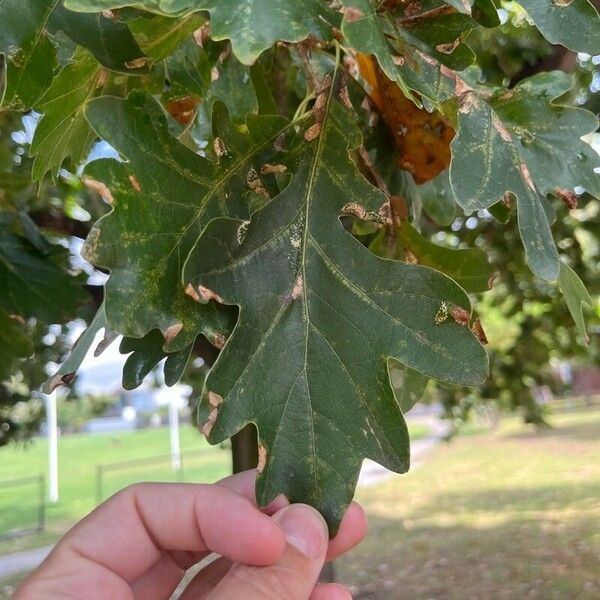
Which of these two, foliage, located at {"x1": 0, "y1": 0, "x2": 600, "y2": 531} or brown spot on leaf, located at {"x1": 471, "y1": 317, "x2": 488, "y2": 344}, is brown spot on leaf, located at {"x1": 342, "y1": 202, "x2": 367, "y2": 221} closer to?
foliage, located at {"x1": 0, "y1": 0, "x2": 600, "y2": 531}

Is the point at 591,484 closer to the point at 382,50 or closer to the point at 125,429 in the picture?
the point at 382,50

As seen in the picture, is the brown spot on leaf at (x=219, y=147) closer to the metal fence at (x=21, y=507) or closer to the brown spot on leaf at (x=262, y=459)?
the brown spot on leaf at (x=262, y=459)

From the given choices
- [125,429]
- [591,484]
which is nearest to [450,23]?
[591,484]

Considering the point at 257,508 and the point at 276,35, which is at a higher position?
the point at 276,35

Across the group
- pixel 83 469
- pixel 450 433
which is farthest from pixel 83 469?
pixel 450 433

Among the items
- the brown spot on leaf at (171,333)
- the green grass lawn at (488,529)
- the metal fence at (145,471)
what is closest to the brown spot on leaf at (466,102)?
the brown spot on leaf at (171,333)

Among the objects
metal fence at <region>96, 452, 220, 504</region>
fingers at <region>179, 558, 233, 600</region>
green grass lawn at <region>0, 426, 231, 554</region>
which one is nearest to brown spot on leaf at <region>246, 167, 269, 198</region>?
fingers at <region>179, 558, 233, 600</region>
